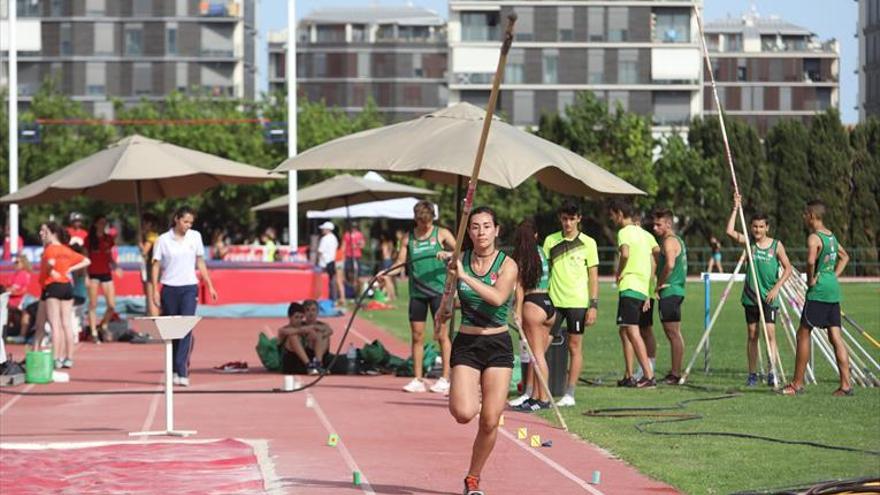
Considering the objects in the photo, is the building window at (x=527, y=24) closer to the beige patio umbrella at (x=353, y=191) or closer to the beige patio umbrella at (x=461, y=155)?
the beige patio umbrella at (x=353, y=191)

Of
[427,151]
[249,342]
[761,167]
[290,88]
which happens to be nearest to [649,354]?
[427,151]

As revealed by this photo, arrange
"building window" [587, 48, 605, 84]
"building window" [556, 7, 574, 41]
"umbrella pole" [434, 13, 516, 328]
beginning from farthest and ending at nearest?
1. "building window" [587, 48, 605, 84]
2. "building window" [556, 7, 574, 41]
3. "umbrella pole" [434, 13, 516, 328]

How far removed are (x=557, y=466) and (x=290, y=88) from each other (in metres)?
30.3

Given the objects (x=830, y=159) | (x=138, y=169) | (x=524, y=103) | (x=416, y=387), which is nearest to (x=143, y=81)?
(x=524, y=103)

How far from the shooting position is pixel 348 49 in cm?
14675

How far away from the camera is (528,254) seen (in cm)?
1594

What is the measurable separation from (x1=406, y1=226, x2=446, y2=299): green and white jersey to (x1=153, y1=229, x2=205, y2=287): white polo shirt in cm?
258

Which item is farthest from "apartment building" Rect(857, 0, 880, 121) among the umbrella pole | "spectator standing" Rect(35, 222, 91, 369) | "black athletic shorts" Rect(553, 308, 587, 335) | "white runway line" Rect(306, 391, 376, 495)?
the umbrella pole

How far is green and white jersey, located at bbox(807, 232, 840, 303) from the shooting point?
57.9 feet

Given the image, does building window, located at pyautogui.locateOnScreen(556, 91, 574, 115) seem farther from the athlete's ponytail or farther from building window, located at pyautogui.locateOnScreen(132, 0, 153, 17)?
the athlete's ponytail

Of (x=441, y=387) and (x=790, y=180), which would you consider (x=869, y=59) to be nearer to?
(x=790, y=180)

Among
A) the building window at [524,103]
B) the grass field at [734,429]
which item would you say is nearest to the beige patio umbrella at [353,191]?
the grass field at [734,429]

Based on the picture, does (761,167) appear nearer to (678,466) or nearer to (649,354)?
(649,354)

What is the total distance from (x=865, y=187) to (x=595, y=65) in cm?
4092
